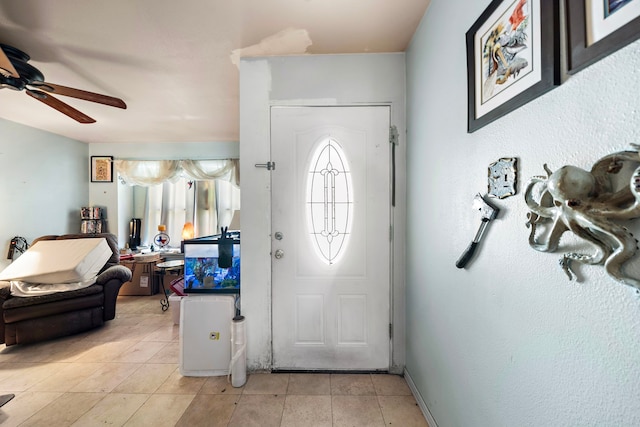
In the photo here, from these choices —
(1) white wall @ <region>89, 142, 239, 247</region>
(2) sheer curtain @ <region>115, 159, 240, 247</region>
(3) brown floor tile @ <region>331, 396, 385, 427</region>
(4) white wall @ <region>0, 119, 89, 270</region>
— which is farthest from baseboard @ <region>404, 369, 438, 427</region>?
(4) white wall @ <region>0, 119, 89, 270</region>

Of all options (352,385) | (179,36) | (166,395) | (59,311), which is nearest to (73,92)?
(179,36)

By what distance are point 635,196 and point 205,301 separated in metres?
2.23

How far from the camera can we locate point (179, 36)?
5.91 feet

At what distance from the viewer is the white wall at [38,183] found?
3.33 m

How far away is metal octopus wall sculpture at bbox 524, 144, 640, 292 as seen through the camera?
1.77 ft

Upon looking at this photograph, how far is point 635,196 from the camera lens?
0.52 metres

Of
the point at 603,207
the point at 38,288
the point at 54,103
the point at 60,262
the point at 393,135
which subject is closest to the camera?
the point at 603,207

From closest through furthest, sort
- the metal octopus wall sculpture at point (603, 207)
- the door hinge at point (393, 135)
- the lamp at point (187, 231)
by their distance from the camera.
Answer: the metal octopus wall sculpture at point (603, 207) < the door hinge at point (393, 135) < the lamp at point (187, 231)

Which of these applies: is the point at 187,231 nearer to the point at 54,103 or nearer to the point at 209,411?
the point at 54,103

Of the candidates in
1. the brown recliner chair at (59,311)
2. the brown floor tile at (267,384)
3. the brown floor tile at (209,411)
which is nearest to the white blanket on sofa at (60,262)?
the brown recliner chair at (59,311)

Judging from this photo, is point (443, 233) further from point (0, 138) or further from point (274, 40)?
point (0, 138)

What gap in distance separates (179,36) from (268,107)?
746 millimetres

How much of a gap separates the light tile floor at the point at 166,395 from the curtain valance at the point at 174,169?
2720 mm

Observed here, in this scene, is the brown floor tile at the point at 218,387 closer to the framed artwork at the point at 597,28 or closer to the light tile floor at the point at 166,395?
the light tile floor at the point at 166,395
